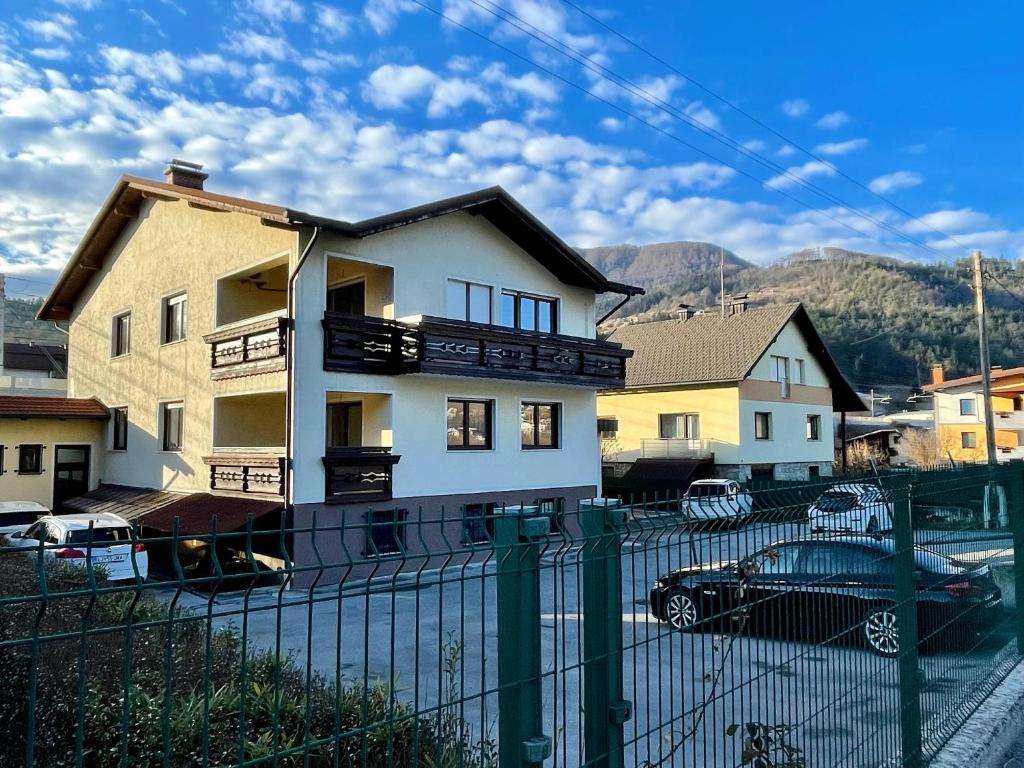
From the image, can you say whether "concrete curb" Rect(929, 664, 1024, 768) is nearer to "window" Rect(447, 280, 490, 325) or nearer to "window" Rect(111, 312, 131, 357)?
"window" Rect(447, 280, 490, 325)

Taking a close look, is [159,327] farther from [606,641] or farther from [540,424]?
[606,641]

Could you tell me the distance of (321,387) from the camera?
49.9 feet

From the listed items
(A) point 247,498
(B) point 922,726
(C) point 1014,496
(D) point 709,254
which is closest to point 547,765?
(B) point 922,726

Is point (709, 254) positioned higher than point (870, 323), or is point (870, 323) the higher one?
point (709, 254)

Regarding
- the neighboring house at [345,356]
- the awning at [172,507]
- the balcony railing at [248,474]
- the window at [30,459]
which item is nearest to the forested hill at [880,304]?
the neighboring house at [345,356]

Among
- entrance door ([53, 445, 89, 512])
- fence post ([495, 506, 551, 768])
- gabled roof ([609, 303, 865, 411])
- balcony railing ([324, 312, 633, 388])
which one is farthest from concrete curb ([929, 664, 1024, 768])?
gabled roof ([609, 303, 865, 411])

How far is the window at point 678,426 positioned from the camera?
105 ft

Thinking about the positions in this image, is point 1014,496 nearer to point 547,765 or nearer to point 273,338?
point 547,765

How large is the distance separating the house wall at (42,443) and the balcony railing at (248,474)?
6.45 metres

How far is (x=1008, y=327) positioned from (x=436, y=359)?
2963 inches

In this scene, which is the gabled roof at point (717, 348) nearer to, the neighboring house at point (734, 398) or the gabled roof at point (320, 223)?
the neighboring house at point (734, 398)

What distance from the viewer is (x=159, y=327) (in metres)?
19.8

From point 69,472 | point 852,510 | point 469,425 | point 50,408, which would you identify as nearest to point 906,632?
point 852,510

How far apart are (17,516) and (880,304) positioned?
9767 centimetres
